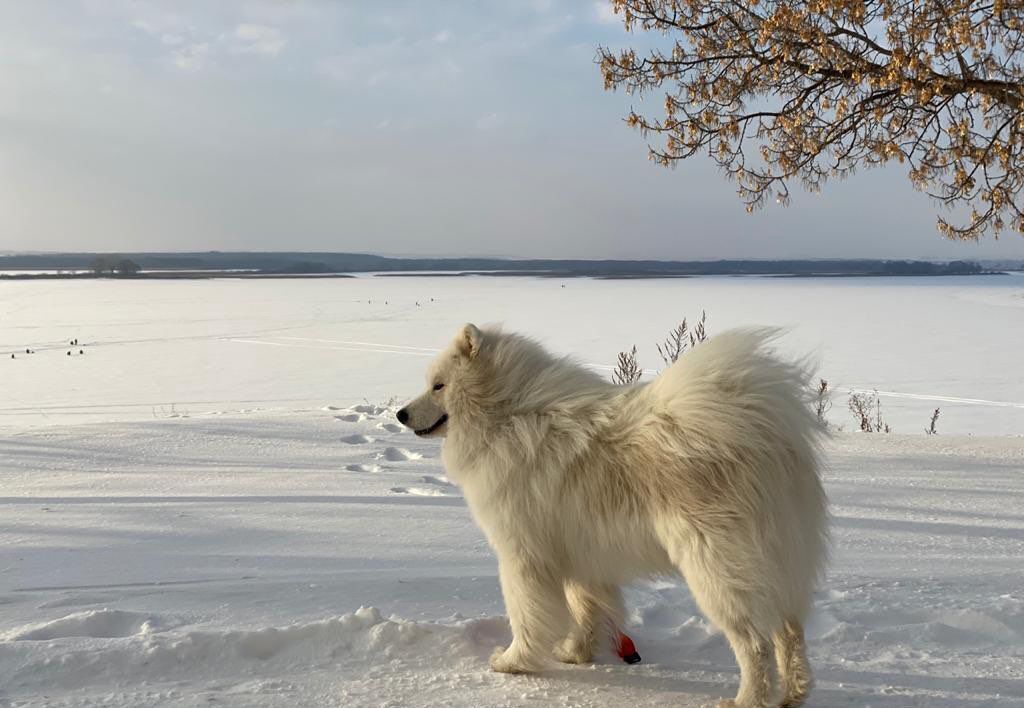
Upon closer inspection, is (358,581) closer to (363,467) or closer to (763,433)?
(763,433)

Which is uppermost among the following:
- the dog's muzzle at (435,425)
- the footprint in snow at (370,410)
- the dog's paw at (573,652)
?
the dog's muzzle at (435,425)

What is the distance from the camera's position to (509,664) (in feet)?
10.2

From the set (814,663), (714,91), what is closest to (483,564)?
(814,663)

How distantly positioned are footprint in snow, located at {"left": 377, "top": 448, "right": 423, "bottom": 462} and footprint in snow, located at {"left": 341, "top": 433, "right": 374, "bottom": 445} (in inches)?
20.0

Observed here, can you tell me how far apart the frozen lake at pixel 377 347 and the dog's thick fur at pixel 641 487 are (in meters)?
0.49

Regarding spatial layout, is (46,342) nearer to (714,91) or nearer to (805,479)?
(714,91)

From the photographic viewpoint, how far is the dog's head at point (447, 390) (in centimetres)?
326

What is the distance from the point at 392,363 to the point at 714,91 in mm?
13634

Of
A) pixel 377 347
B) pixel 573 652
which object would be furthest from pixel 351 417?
pixel 377 347

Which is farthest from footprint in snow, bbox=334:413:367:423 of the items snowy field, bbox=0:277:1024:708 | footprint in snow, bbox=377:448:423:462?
footprint in snow, bbox=377:448:423:462

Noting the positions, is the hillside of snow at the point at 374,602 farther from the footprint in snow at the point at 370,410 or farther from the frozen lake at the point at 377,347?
the footprint in snow at the point at 370,410

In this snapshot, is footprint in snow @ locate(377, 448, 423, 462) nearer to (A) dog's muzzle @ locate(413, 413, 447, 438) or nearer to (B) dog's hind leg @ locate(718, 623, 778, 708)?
(A) dog's muzzle @ locate(413, 413, 447, 438)

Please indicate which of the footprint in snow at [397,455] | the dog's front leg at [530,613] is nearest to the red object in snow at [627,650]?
the dog's front leg at [530,613]

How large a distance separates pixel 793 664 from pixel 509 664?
3.34 ft
